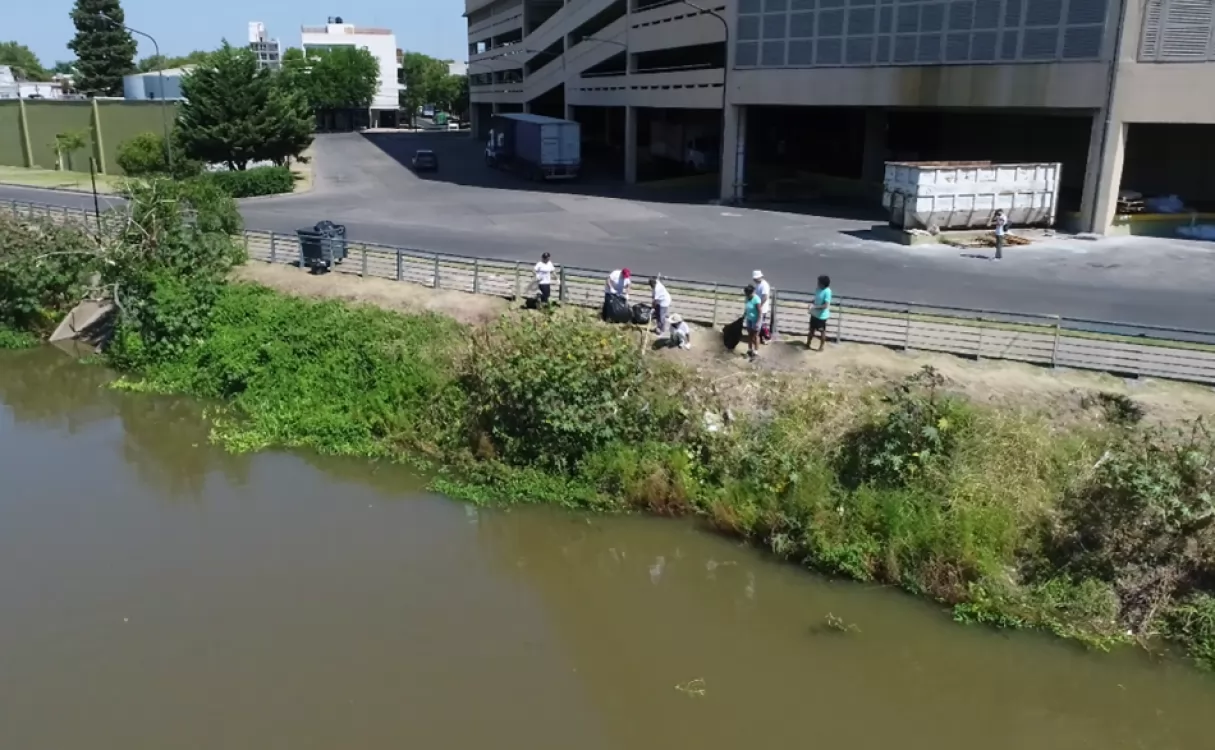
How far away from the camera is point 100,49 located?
79.9m

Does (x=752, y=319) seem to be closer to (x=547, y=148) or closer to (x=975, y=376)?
(x=975, y=376)

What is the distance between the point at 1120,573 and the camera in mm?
11500

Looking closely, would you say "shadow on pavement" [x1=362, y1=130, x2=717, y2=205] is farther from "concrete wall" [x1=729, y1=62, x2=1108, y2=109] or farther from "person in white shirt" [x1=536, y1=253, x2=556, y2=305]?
"person in white shirt" [x1=536, y1=253, x2=556, y2=305]

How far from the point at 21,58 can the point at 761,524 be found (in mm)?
216125

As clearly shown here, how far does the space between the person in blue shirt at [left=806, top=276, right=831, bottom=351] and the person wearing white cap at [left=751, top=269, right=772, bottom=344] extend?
0.72m

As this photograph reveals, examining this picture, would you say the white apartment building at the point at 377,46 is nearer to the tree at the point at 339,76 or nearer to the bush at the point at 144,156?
the tree at the point at 339,76

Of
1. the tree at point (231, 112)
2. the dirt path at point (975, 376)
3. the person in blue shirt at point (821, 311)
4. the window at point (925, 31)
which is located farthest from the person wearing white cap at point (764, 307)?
→ the tree at point (231, 112)

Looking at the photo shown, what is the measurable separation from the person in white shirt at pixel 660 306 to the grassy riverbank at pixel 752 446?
0.88 meters

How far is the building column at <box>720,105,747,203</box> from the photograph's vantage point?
37.0 meters

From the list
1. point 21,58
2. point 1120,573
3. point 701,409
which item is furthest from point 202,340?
point 21,58

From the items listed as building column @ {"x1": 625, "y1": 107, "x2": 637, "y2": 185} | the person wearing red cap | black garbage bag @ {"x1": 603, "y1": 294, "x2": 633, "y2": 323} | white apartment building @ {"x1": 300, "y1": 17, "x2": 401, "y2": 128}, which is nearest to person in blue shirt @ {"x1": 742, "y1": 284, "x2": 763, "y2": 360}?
black garbage bag @ {"x1": 603, "y1": 294, "x2": 633, "y2": 323}

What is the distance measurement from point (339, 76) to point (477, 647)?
105 meters

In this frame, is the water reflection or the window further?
the window

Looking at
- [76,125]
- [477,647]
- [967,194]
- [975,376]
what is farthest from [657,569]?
[76,125]
